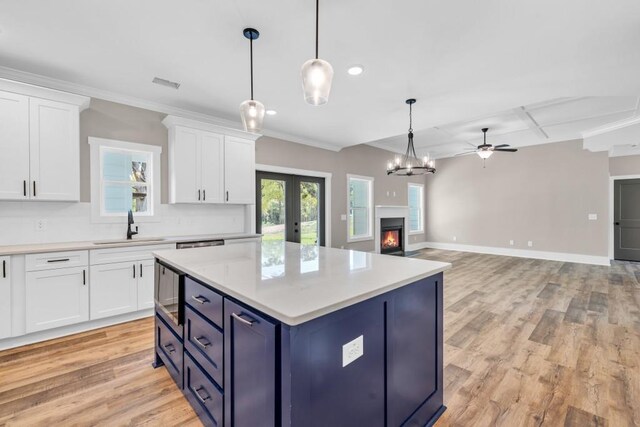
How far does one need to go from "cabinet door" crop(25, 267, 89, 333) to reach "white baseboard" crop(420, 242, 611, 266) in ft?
27.8

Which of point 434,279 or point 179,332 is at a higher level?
point 434,279

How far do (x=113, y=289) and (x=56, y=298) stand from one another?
0.46 meters

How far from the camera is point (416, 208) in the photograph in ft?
29.7

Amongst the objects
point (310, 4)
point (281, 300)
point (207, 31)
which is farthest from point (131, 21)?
point (281, 300)

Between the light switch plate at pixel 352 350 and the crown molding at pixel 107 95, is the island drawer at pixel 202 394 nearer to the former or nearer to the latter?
the light switch plate at pixel 352 350

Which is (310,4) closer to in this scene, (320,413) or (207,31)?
(207,31)

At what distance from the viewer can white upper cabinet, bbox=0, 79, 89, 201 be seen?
109 inches

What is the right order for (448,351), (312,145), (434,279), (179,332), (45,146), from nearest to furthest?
(434,279), (179,332), (448,351), (45,146), (312,145)

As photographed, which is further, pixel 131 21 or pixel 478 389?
pixel 131 21

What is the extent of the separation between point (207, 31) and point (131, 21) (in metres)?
0.56

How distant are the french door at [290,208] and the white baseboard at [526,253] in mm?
4717

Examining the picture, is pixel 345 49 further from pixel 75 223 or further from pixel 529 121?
pixel 529 121

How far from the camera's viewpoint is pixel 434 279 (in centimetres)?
175

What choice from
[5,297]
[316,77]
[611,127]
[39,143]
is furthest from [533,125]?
[5,297]
